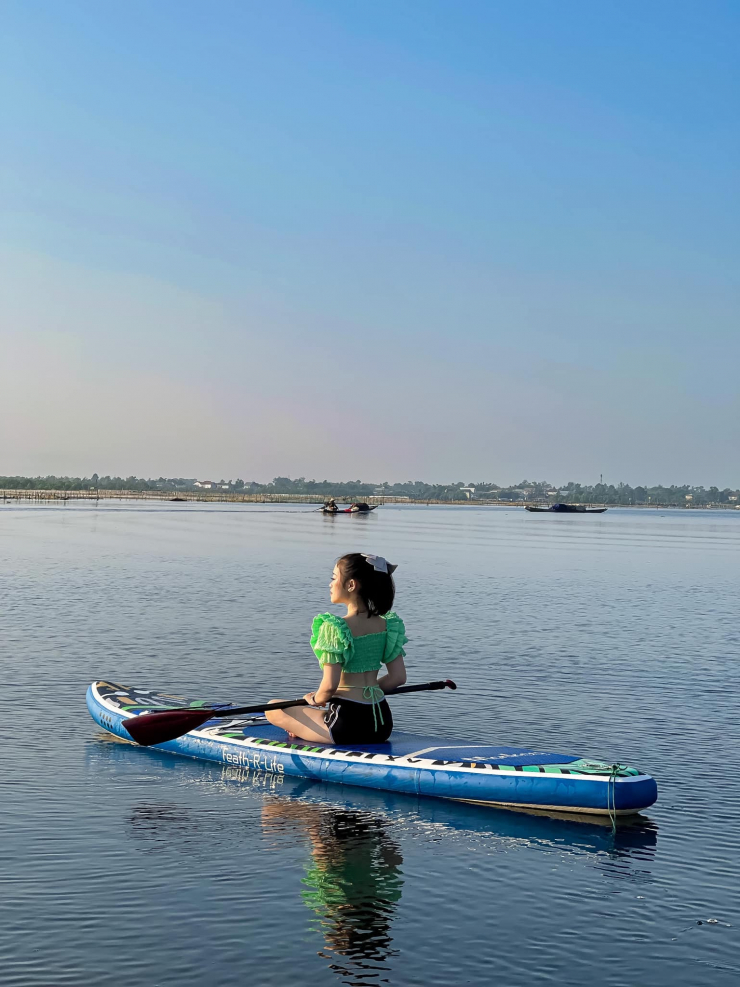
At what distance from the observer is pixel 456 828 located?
9.37 meters

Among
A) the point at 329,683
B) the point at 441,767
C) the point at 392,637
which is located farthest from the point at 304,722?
the point at 441,767

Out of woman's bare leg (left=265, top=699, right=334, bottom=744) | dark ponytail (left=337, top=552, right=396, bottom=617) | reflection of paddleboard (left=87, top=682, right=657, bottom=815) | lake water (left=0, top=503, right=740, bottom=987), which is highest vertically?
dark ponytail (left=337, top=552, right=396, bottom=617)

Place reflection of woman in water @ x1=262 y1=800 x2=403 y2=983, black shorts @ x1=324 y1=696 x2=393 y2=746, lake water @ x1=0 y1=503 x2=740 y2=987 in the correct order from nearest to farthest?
1. lake water @ x1=0 y1=503 x2=740 y2=987
2. reflection of woman in water @ x1=262 y1=800 x2=403 y2=983
3. black shorts @ x1=324 y1=696 x2=393 y2=746

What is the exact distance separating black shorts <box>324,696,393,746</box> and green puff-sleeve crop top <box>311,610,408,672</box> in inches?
16.8

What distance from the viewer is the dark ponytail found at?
995 centimetres

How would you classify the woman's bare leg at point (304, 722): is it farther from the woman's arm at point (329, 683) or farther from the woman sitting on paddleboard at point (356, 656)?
the woman's arm at point (329, 683)

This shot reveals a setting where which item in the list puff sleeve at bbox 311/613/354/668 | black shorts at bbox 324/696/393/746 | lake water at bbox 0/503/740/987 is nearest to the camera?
lake water at bbox 0/503/740/987

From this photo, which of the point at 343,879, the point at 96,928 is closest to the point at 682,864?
the point at 343,879

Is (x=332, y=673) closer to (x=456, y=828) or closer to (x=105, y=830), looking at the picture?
(x=456, y=828)

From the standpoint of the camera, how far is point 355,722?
1052cm

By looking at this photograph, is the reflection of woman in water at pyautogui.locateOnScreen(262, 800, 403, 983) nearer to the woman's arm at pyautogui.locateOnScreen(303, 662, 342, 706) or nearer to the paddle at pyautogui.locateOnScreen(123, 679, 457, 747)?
the woman's arm at pyautogui.locateOnScreen(303, 662, 342, 706)


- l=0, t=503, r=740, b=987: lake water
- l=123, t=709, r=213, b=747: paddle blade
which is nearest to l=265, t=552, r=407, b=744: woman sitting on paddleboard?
l=0, t=503, r=740, b=987: lake water

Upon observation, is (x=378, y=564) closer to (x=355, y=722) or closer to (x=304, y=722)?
(x=355, y=722)

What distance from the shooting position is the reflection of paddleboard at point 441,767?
9375 mm
